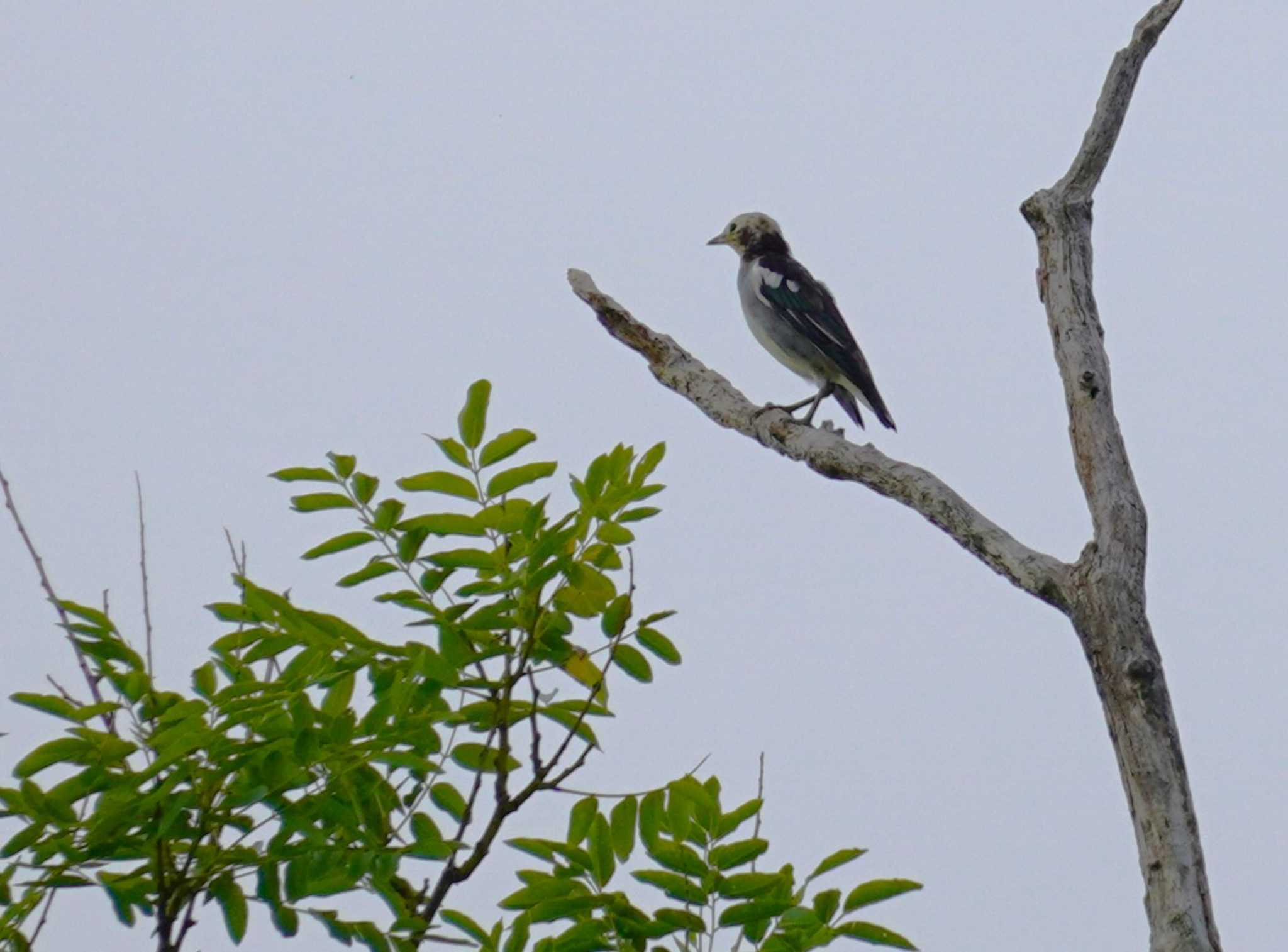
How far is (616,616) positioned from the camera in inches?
95.5

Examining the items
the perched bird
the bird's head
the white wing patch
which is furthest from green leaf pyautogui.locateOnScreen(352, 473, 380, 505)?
the bird's head

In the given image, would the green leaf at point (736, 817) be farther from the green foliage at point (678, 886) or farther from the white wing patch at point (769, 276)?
the white wing patch at point (769, 276)

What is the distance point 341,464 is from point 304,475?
65 millimetres

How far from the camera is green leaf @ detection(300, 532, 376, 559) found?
95.9 inches

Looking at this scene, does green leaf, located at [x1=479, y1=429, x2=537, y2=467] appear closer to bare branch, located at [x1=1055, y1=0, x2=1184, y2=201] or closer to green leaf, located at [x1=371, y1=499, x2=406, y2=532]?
green leaf, located at [x1=371, y1=499, x2=406, y2=532]

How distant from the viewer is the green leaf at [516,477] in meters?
2.57

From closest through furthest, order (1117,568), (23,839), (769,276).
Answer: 1. (23,839)
2. (1117,568)
3. (769,276)

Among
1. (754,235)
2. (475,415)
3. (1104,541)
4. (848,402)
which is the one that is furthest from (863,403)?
(475,415)

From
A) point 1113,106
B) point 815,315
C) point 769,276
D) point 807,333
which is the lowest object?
point 1113,106

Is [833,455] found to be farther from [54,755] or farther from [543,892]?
[54,755]

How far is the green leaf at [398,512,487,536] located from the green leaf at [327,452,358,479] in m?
0.15

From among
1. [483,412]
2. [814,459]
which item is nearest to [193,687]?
[483,412]

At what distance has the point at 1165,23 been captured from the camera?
4082 mm

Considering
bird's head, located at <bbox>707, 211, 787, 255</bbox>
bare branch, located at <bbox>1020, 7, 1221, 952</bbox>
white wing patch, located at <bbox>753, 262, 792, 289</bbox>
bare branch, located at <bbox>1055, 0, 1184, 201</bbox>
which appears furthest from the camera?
bird's head, located at <bbox>707, 211, 787, 255</bbox>
